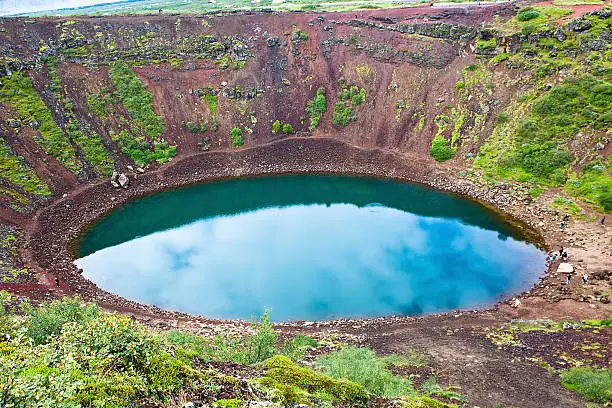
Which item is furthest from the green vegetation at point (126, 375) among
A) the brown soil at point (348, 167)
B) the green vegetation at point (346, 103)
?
the green vegetation at point (346, 103)

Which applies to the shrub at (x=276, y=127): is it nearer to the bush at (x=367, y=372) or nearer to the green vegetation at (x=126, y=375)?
the bush at (x=367, y=372)

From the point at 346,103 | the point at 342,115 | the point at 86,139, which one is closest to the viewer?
the point at 86,139

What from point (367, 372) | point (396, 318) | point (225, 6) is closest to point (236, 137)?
point (396, 318)

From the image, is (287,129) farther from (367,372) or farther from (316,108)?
(367,372)

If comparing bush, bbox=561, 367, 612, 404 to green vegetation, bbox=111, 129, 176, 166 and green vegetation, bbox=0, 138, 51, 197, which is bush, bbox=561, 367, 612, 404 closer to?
green vegetation, bbox=111, 129, 176, 166

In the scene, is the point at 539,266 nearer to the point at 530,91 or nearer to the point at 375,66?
the point at 530,91

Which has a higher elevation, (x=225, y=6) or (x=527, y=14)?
(x=225, y=6)
